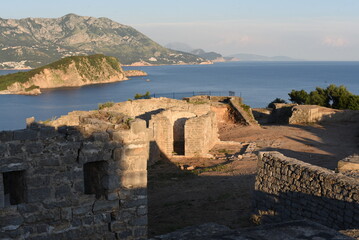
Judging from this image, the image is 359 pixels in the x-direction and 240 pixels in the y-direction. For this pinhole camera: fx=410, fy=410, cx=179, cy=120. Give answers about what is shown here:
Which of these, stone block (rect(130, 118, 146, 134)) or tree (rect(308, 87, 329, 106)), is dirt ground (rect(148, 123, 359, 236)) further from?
tree (rect(308, 87, 329, 106))

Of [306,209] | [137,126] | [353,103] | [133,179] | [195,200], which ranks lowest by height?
[195,200]

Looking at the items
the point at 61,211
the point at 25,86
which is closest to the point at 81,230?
the point at 61,211

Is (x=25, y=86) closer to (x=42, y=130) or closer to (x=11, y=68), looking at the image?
(x=11, y=68)

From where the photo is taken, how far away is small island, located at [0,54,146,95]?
10669cm

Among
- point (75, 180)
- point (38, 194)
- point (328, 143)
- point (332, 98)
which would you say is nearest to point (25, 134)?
point (38, 194)

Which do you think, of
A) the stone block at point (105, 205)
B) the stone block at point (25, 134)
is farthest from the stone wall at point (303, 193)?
the stone block at point (25, 134)

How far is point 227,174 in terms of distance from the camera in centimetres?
1470

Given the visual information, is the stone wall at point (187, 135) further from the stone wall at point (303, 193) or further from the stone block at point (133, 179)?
the stone block at point (133, 179)

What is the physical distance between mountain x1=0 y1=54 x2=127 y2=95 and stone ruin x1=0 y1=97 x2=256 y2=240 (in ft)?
331

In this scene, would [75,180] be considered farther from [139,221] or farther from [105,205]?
[139,221]

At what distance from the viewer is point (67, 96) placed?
9781 centimetres

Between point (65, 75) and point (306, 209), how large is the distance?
410 feet

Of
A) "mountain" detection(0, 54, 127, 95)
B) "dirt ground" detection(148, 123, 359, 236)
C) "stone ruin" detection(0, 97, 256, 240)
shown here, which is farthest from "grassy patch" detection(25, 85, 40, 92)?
"stone ruin" detection(0, 97, 256, 240)

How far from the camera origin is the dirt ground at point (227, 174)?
997 centimetres
